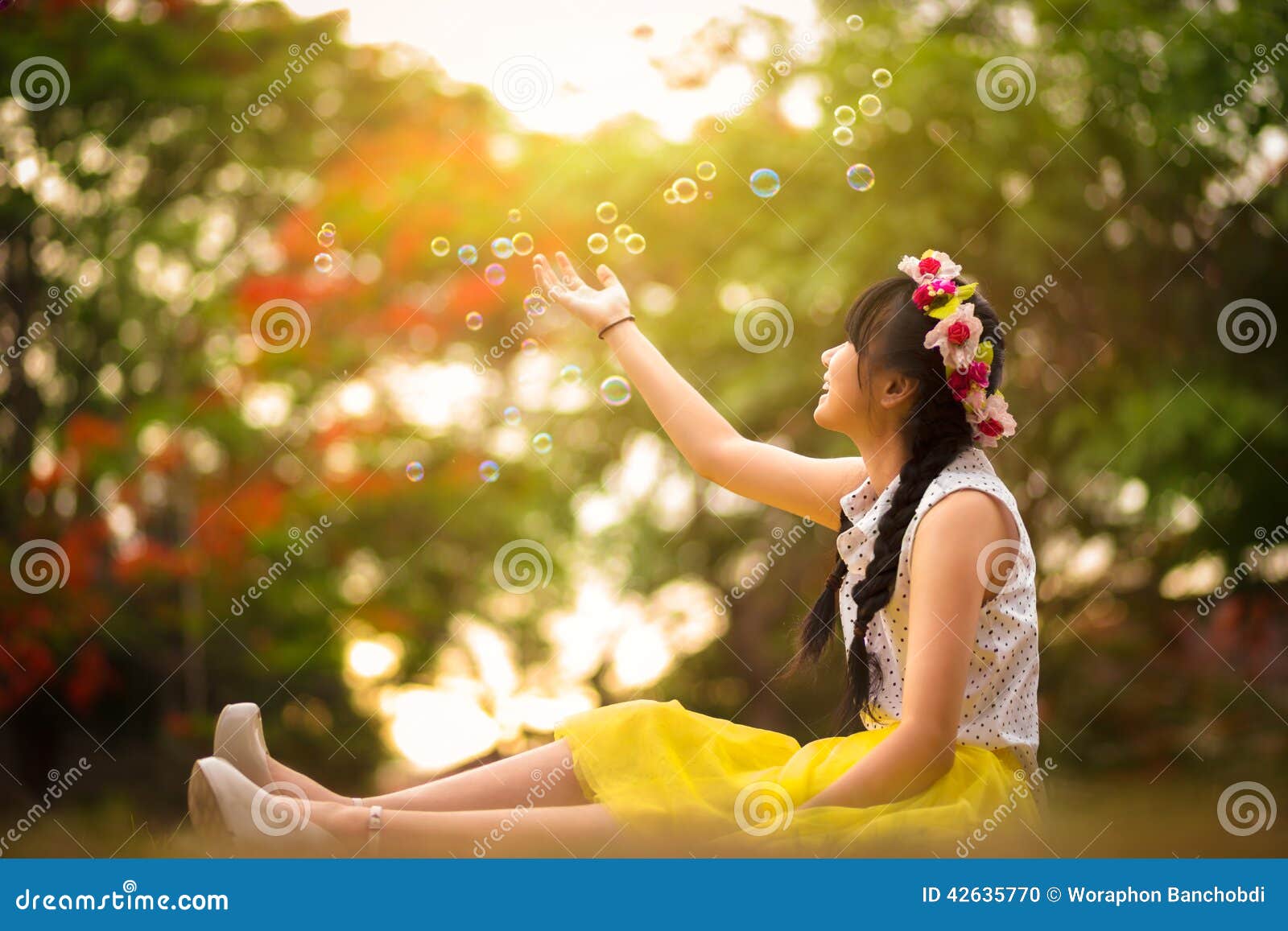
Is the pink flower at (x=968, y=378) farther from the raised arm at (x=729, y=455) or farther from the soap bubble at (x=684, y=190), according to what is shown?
the soap bubble at (x=684, y=190)

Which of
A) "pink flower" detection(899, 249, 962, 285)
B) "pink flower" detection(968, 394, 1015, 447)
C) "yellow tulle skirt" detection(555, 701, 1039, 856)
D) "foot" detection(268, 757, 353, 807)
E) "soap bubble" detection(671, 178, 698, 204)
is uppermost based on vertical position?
"soap bubble" detection(671, 178, 698, 204)

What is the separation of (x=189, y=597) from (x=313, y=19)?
3.71 meters

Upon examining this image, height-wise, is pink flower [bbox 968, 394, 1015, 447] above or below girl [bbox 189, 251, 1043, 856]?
above

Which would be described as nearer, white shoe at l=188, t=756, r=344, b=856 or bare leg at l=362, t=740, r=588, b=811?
white shoe at l=188, t=756, r=344, b=856

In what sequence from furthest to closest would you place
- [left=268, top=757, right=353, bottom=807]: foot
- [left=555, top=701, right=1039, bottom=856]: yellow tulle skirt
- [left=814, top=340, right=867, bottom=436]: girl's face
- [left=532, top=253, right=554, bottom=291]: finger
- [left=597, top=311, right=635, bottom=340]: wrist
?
[left=532, top=253, right=554, bottom=291]: finger → [left=597, top=311, right=635, bottom=340]: wrist → [left=814, top=340, right=867, bottom=436]: girl's face → [left=268, top=757, right=353, bottom=807]: foot → [left=555, top=701, right=1039, bottom=856]: yellow tulle skirt

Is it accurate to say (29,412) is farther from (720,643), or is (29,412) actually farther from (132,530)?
(720,643)

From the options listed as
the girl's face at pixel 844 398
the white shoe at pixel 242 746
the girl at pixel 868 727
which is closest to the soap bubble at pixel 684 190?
the girl at pixel 868 727

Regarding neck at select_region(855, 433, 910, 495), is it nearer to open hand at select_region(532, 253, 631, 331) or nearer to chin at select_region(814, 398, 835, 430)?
chin at select_region(814, 398, 835, 430)

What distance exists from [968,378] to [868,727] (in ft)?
2.26

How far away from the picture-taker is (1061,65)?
21.1 ft

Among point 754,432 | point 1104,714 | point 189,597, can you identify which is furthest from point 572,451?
point 1104,714

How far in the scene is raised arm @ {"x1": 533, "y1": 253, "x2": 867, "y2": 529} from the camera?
2.73 meters

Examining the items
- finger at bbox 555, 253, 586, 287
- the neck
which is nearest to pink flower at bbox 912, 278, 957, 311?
the neck

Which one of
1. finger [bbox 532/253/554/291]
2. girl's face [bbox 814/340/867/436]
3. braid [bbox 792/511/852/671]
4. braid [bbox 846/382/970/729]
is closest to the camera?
braid [bbox 846/382/970/729]
